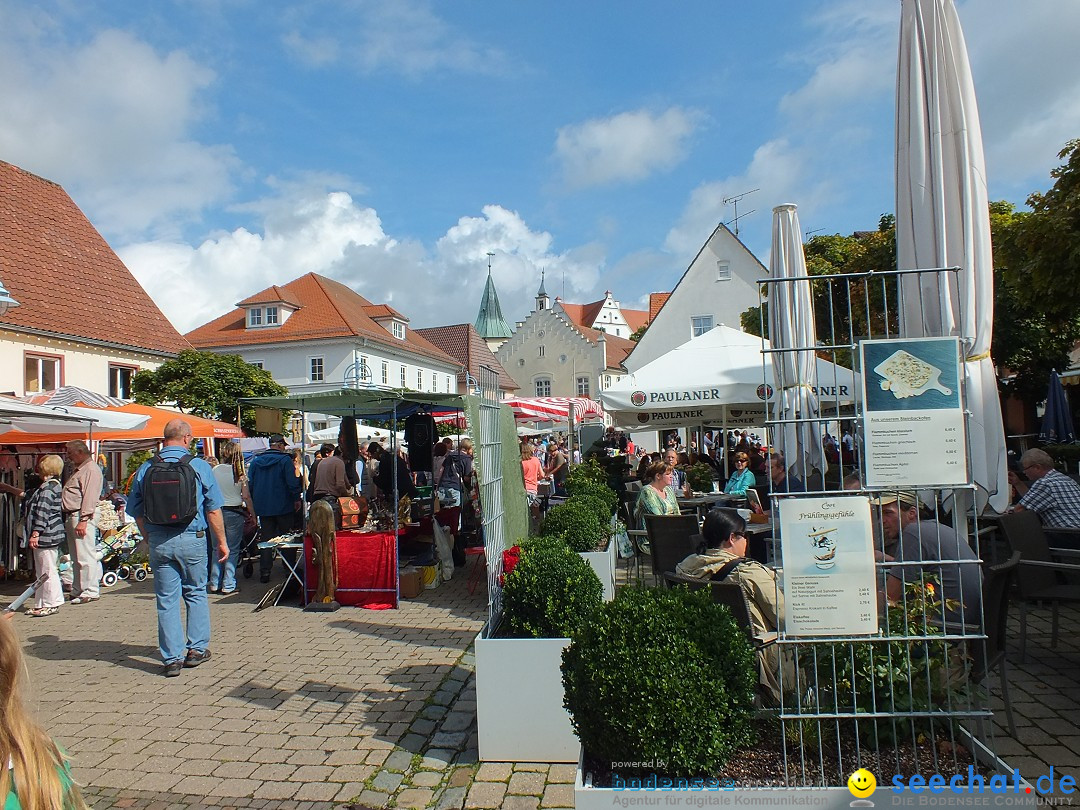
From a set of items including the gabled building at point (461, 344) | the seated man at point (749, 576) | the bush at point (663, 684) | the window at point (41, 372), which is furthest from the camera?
the gabled building at point (461, 344)

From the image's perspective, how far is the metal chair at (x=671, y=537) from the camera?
6680 mm

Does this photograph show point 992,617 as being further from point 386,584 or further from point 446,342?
point 446,342

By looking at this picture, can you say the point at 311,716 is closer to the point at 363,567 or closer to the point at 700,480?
the point at 363,567

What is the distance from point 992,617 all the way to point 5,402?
8101mm

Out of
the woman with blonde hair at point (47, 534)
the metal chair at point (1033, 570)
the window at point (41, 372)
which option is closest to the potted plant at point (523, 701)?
the metal chair at point (1033, 570)

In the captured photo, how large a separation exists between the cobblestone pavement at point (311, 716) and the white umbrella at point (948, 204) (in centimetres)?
178

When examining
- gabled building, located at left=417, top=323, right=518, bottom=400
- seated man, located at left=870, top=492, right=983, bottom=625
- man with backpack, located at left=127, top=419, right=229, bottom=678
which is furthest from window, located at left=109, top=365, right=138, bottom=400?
gabled building, located at left=417, top=323, right=518, bottom=400

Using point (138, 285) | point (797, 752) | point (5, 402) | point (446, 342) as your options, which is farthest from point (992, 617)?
point (446, 342)

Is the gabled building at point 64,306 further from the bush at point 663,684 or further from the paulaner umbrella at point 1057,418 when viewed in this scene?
the paulaner umbrella at point 1057,418

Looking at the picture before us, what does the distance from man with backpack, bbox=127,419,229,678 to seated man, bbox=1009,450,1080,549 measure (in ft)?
21.6

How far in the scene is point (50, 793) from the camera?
59.9 inches

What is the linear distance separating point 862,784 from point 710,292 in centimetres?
3938

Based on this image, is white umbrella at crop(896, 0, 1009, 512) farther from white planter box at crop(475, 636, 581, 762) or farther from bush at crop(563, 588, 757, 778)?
white planter box at crop(475, 636, 581, 762)

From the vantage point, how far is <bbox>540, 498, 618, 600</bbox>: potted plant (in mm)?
6754
